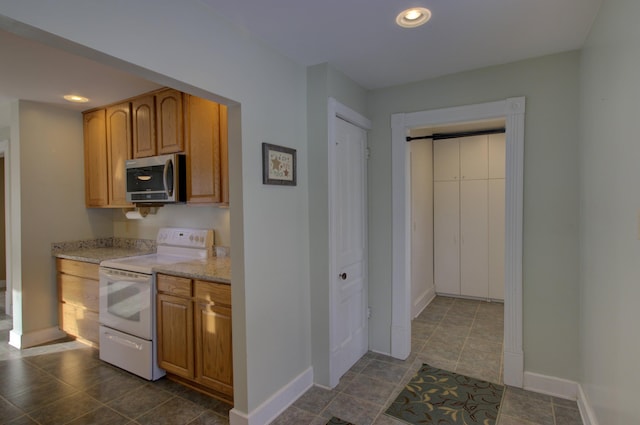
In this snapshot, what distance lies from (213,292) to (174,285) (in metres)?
0.39

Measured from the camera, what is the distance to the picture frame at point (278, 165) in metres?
2.10

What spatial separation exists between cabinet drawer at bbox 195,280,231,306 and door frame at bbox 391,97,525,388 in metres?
1.47

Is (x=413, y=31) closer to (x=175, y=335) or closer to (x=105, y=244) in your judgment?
(x=175, y=335)

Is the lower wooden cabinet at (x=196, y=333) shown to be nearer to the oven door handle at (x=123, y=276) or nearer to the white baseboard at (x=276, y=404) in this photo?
the oven door handle at (x=123, y=276)

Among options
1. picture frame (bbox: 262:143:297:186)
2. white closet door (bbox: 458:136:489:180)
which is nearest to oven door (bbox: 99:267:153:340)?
picture frame (bbox: 262:143:297:186)

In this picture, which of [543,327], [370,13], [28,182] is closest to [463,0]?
[370,13]

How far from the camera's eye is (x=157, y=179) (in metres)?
2.87

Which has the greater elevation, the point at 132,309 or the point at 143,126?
the point at 143,126

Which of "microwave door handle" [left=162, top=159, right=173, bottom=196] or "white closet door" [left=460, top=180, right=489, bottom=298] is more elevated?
"microwave door handle" [left=162, top=159, right=173, bottom=196]

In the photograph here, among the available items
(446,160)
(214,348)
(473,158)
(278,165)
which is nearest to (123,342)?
(214,348)

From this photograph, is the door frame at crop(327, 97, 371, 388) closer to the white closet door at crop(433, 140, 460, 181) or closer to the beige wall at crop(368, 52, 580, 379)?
the beige wall at crop(368, 52, 580, 379)

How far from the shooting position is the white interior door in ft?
8.30

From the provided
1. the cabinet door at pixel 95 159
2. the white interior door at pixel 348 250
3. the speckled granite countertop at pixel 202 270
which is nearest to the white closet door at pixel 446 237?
the white interior door at pixel 348 250

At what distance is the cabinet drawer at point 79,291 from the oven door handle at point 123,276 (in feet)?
1.36
